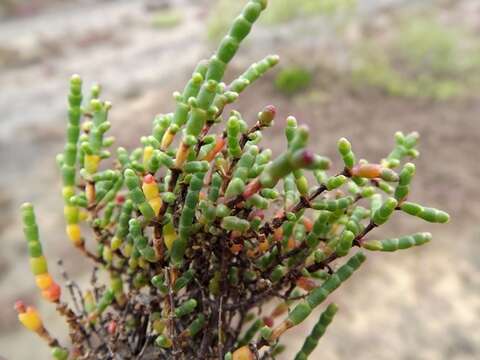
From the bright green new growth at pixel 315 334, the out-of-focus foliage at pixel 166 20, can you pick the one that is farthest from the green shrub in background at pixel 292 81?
the bright green new growth at pixel 315 334

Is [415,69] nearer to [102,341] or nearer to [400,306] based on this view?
[400,306]

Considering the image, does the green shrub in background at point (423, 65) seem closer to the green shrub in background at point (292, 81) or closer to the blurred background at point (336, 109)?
the blurred background at point (336, 109)

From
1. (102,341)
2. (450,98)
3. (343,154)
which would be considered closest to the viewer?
(343,154)

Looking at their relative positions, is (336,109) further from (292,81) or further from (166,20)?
(166,20)

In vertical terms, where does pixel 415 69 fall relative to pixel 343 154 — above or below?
above

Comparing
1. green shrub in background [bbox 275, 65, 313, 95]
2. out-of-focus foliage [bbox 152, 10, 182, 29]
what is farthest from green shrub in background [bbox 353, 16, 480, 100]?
out-of-focus foliage [bbox 152, 10, 182, 29]

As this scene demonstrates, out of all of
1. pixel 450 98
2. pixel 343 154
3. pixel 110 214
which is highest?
pixel 450 98

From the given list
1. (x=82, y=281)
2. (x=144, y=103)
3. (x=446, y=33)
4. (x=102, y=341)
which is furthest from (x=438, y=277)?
(x=144, y=103)

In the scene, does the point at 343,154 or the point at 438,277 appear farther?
the point at 438,277

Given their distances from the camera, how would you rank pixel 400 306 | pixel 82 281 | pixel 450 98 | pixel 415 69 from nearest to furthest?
pixel 400 306
pixel 82 281
pixel 450 98
pixel 415 69
